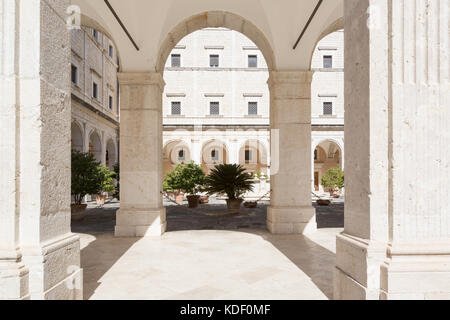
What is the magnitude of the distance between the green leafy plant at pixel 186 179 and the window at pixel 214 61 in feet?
48.0

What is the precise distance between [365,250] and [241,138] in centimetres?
2238

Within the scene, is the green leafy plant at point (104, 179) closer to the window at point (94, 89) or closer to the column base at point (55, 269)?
the column base at point (55, 269)

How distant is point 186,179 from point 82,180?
507 cm

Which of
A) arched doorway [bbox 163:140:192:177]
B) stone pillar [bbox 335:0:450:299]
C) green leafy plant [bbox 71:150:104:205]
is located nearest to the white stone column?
stone pillar [bbox 335:0:450:299]

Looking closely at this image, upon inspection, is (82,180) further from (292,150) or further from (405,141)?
(405,141)

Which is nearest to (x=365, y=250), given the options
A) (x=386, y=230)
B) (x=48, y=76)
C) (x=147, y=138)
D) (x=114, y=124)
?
(x=386, y=230)

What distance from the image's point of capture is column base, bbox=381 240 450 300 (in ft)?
7.64

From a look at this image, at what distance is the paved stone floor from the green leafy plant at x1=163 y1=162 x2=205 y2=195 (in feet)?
20.4

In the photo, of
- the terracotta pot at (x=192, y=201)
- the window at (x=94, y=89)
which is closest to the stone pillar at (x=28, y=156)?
the terracotta pot at (x=192, y=201)

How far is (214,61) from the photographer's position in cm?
2522

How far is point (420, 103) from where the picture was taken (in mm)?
2459

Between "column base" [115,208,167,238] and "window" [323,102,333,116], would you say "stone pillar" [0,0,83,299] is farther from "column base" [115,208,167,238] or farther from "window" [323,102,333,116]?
"window" [323,102,333,116]
